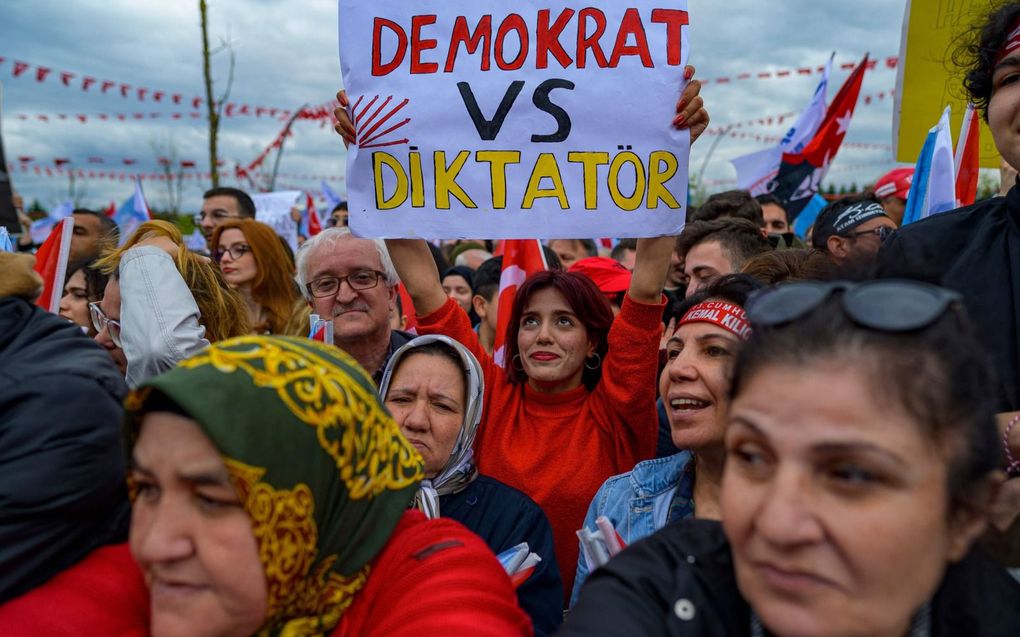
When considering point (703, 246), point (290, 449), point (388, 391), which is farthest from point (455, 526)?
point (703, 246)

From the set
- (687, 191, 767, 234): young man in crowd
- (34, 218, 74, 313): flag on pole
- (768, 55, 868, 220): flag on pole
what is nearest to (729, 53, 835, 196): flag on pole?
(768, 55, 868, 220): flag on pole

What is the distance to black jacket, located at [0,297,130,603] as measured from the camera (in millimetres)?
1423

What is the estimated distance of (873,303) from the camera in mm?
Result: 1113

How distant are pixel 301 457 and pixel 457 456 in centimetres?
137

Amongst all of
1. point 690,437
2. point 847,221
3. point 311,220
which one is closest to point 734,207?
point 847,221

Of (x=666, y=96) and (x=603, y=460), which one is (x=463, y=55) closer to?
(x=666, y=96)

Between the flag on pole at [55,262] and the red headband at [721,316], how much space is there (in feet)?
8.39

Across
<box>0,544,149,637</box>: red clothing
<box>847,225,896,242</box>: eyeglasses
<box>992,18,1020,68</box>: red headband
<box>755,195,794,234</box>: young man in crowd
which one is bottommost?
<box>0,544,149,637</box>: red clothing

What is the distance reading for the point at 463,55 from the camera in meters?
2.82

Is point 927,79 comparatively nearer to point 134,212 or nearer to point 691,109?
point 691,109

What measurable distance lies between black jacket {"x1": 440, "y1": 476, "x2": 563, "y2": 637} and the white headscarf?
36mm

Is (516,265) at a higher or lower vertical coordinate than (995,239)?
lower

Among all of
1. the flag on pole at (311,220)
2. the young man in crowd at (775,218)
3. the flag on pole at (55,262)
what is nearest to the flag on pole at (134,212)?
the flag on pole at (311,220)

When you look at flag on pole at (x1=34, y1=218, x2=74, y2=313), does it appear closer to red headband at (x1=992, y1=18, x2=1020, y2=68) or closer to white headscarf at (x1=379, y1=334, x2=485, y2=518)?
white headscarf at (x1=379, y1=334, x2=485, y2=518)
